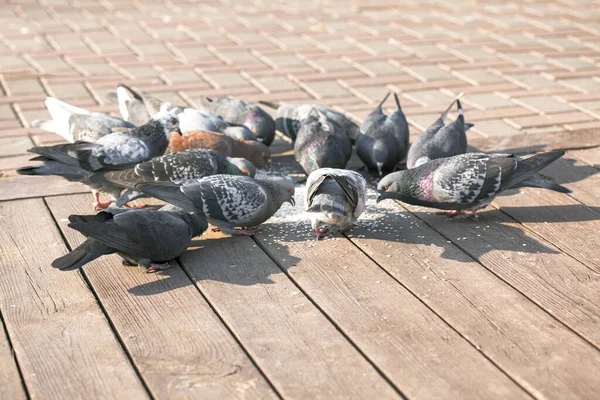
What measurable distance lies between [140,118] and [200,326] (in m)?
2.74

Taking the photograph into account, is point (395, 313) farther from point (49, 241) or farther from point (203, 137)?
point (203, 137)

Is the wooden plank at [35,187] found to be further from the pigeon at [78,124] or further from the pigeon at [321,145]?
the pigeon at [321,145]

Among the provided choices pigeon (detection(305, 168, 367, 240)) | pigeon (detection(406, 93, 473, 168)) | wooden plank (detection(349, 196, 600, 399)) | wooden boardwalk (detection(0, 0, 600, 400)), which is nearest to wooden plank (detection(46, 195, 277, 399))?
wooden boardwalk (detection(0, 0, 600, 400))

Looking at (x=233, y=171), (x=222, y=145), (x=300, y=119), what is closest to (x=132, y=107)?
(x=222, y=145)

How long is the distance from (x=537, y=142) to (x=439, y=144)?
39.7 inches

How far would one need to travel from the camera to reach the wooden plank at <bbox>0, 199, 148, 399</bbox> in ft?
9.70

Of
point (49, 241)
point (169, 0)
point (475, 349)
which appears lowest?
point (169, 0)

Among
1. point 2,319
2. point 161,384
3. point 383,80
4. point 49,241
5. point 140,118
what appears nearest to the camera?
point 161,384

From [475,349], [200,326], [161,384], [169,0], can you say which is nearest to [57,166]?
[200,326]

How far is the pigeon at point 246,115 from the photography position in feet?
18.3

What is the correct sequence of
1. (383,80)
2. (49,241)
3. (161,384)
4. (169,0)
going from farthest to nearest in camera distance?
(169,0) < (383,80) < (49,241) < (161,384)

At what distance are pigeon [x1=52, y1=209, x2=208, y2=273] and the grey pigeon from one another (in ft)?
6.35

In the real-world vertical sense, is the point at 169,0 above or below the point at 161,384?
below

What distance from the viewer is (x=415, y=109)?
629 centimetres
